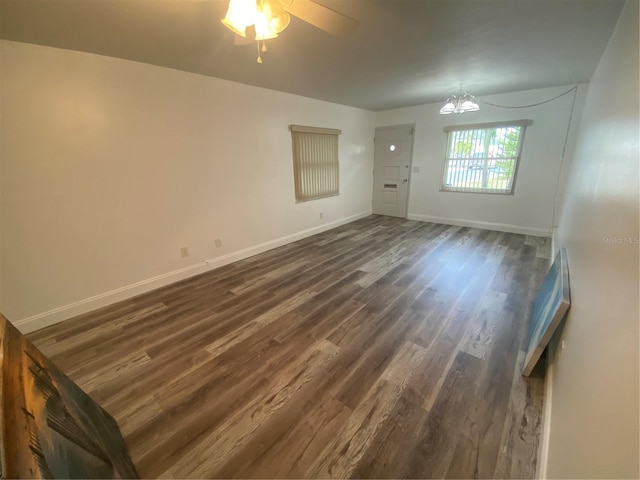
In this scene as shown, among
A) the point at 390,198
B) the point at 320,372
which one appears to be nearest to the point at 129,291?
the point at 320,372

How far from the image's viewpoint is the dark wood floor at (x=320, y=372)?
130 centimetres

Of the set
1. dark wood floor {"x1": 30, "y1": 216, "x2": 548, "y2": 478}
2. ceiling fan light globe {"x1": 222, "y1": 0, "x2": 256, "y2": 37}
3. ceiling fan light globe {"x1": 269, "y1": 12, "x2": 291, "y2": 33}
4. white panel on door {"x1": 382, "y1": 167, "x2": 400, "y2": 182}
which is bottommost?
dark wood floor {"x1": 30, "y1": 216, "x2": 548, "y2": 478}

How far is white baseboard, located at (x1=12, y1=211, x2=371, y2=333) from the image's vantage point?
2352 millimetres

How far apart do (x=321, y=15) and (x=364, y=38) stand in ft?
3.04

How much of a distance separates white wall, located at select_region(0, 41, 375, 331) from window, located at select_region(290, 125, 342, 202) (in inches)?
17.0

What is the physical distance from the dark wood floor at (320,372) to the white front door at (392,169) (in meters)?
3.13

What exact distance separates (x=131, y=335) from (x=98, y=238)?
1.14m

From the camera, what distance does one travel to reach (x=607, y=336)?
2.78ft

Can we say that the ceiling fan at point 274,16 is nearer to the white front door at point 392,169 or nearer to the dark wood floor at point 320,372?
the dark wood floor at point 320,372

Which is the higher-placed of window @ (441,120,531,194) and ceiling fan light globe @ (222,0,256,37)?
ceiling fan light globe @ (222,0,256,37)

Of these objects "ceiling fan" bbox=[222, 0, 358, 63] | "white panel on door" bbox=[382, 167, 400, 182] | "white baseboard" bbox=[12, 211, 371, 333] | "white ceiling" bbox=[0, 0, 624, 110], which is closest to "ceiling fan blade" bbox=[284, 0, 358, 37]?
"ceiling fan" bbox=[222, 0, 358, 63]

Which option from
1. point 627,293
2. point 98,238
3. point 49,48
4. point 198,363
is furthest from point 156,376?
point 49,48

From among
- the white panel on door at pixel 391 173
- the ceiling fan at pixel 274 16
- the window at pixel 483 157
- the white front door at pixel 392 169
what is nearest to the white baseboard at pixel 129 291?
the ceiling fan at pixel 274 16

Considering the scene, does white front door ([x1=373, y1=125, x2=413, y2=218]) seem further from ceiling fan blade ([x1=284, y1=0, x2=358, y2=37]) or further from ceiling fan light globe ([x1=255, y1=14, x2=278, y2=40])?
ceiling fan light globe ([x1=255, y1=14, x2=278, y2=40])
